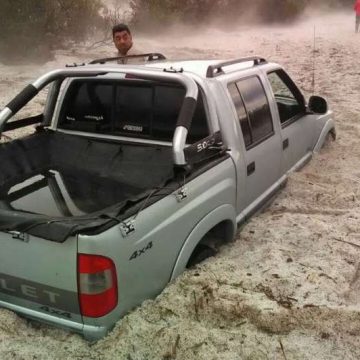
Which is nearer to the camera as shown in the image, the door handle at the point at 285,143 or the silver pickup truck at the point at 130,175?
the silver pickup truck at the point at 130,175

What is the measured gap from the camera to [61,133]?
14.9ft

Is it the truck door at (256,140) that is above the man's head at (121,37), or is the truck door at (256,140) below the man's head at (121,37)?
below

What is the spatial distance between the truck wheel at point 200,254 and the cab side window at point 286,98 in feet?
6.15

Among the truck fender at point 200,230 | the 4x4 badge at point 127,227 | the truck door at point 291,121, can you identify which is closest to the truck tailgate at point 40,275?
the 4x4 badge at point 127,227

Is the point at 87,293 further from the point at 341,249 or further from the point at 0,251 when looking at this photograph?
the point at 341,249

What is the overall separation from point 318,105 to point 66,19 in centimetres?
1303

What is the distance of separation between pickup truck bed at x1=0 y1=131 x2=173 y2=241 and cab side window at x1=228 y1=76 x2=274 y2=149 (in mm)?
681

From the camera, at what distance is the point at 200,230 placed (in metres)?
3.39

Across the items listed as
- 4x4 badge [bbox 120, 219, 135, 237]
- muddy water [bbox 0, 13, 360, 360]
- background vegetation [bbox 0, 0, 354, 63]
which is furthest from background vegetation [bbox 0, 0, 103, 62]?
4x4 badge [bbox 120, 219, 135, 237]

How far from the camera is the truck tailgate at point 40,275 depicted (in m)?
2.64

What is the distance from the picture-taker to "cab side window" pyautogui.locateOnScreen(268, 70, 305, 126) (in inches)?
203

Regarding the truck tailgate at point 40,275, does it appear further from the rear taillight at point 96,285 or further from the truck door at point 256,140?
the truck door at point 256,140

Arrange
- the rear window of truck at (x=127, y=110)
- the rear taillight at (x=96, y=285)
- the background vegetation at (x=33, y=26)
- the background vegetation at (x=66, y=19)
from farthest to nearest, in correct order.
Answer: the background vegetation at (x=66, y=19) → the background vegetation at (x=33, y=26) → the rear window of truck at (x=127, y=110) → the rear taillight at (x=96, y=285)

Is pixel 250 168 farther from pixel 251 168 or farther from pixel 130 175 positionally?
pixel 130 175
